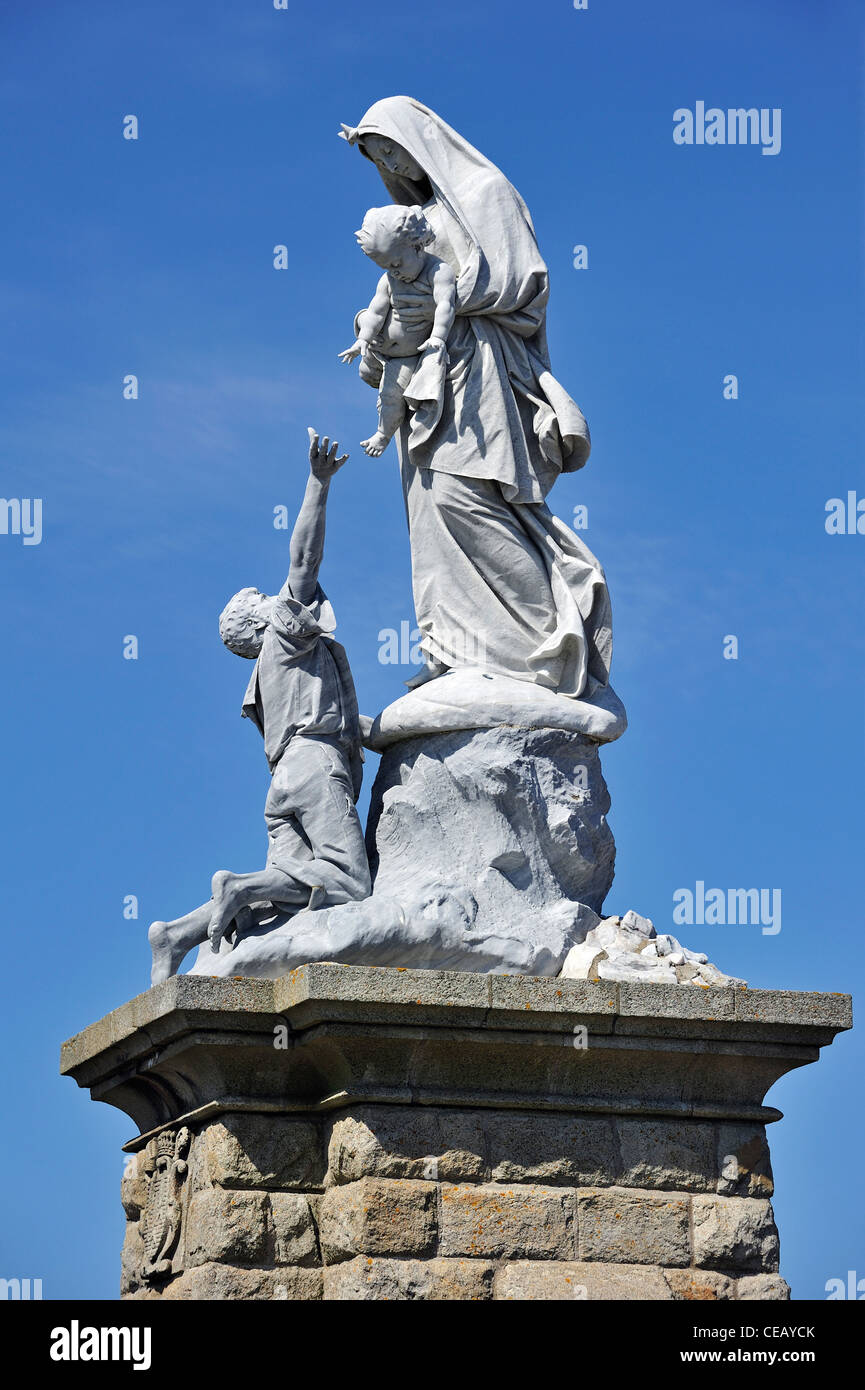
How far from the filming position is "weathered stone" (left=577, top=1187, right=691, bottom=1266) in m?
9.14

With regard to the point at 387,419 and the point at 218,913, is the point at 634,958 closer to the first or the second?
the point at 218,913

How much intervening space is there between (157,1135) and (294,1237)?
1.16 metres

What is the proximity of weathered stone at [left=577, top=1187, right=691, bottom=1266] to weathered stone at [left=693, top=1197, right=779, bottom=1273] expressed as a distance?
0.24 feet

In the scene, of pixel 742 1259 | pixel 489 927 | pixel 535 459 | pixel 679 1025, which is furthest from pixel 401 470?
pixel 742 1259

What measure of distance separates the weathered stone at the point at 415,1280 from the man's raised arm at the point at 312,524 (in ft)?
10.8

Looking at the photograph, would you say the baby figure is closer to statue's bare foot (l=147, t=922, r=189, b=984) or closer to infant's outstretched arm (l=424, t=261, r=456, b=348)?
infant's outstretched arm (l=424, t=261, r=456, b=348)

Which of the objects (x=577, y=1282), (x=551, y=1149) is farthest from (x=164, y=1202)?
(x=577, y=1282)

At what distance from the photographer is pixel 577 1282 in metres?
8.99

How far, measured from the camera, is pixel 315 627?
34.2 feet

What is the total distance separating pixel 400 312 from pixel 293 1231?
4487 millimetres

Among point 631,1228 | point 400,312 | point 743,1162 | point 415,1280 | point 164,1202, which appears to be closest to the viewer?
point 415,1280

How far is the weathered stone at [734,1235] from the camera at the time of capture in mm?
9273

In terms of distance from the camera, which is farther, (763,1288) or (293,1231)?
(763,1288)

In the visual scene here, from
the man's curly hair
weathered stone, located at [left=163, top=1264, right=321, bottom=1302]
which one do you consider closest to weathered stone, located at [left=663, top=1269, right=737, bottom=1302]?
weathered stone, located at [left=163, top=1264, right=321, bottom=1302]
